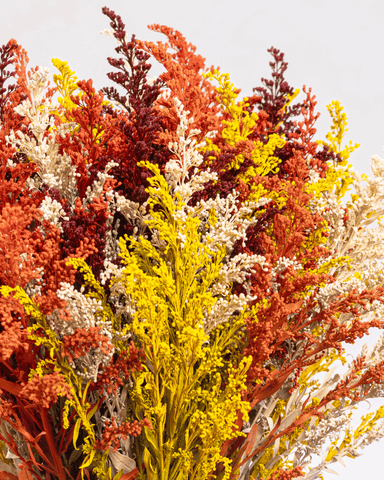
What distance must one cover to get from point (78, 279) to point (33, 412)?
1.08ft

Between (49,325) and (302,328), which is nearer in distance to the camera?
(49,325)

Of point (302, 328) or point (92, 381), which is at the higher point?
point (302, 328)

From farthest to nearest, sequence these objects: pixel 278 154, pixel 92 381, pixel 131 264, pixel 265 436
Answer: pixel 278 154
pixel 265 436
pixel 92 381
pixel 131 264

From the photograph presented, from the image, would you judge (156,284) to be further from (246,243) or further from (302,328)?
(302,328)

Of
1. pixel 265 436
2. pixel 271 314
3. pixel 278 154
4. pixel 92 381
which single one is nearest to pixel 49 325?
pixel 92 381

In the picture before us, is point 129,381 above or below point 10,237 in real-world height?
below

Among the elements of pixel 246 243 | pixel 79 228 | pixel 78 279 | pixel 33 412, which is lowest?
pixel 33 412

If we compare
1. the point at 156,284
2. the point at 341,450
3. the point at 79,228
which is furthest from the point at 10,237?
the point at 341,450

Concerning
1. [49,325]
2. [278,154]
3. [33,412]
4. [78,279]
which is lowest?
[33,412]

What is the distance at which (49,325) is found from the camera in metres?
1.14

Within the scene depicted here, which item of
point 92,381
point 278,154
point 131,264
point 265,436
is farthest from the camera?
point 278,154

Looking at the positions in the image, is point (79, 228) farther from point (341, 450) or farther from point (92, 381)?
point (341, 450)

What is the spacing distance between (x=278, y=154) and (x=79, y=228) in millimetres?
674

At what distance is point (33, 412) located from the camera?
1270 millimetres
